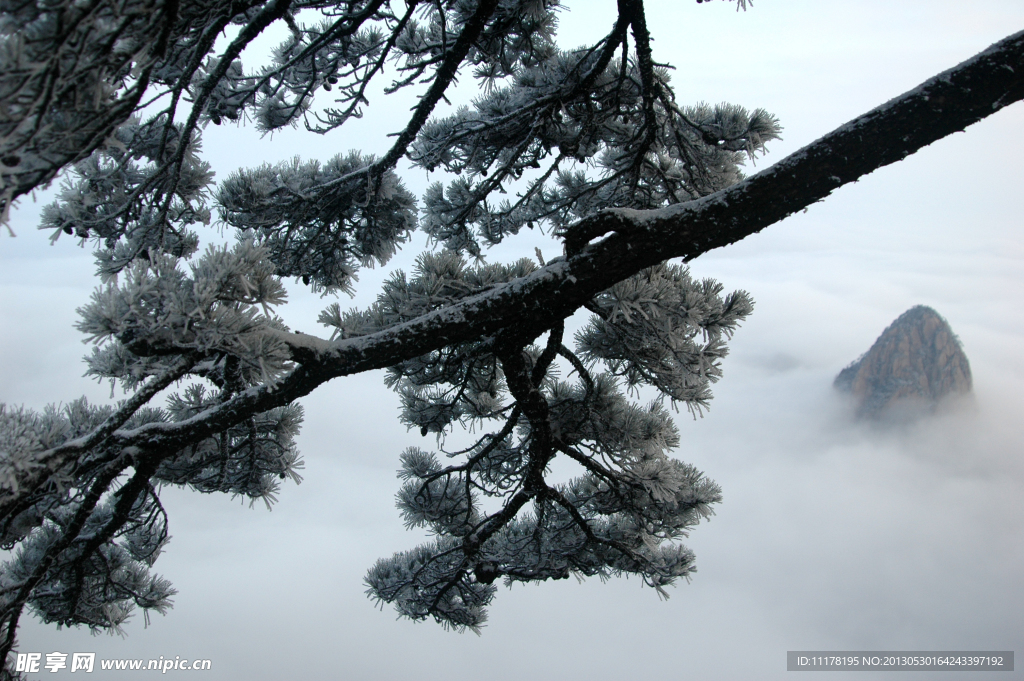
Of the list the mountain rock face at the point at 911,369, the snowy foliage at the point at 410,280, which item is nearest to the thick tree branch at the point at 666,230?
the snowy foliage at the point at 410,280

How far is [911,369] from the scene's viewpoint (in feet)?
23.4

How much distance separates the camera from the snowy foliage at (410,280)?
1314 mm

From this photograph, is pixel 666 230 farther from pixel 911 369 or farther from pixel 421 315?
pixel 911 369

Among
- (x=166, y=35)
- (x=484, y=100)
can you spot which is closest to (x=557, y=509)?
(x=484, y=100)

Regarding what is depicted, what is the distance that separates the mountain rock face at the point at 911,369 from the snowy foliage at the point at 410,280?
5295 millimetres

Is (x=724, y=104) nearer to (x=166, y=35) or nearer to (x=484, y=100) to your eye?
(x=484, y=100)

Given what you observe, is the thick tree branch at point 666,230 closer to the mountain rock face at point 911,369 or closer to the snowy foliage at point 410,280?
the snowy foliage at point 410,280

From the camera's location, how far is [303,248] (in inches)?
113

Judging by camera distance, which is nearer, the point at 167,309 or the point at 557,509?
the point at 167,309

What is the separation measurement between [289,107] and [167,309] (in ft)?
5.54

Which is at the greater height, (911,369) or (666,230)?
(911,369)

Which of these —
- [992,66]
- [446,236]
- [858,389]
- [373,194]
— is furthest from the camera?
[858,389]

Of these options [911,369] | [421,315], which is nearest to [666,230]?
[421,315]

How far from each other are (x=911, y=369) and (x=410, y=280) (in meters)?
7.27
